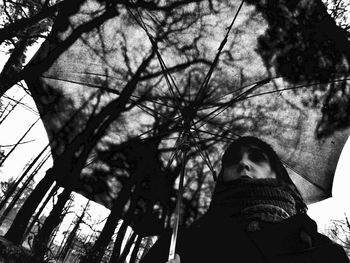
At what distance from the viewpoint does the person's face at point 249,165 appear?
7.60ft

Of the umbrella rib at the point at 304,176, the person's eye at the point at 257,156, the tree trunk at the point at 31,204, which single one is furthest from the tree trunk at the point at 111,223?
the person's eye at the point at 257,156

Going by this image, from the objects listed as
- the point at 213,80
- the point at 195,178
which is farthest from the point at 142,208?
the point at 213,80

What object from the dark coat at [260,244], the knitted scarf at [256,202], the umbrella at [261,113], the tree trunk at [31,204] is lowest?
the dark coat at [260,244]

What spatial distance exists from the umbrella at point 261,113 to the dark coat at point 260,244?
2.15 meters

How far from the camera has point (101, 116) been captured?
470 cm

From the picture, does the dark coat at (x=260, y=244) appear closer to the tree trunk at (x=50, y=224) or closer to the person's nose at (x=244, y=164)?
the person's nose at (x=244, y=164)

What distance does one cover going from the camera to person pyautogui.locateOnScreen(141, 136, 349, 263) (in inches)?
50.1

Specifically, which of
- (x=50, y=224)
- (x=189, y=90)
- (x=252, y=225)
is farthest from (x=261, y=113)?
(x=50, y=224)

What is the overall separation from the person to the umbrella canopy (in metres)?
1.17

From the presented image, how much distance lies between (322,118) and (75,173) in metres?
5.06

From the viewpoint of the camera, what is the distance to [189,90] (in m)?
4.21

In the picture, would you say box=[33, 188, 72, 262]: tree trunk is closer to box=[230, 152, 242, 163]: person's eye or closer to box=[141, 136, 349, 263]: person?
box=[141, 136, 349, 263]: person

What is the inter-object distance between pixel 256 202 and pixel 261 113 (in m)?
2.58

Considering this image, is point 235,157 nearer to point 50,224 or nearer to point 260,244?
point 260,244
